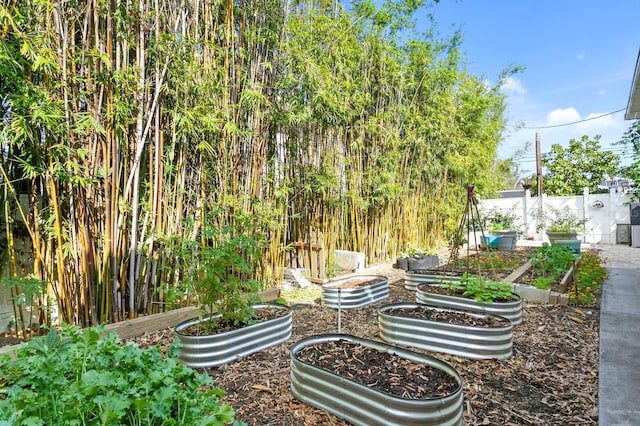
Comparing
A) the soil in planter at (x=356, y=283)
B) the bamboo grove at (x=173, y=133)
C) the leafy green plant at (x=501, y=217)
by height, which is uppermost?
the bamboo grove at (x=173, y=133)

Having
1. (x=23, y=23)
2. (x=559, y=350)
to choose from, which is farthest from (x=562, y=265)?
(x=23, y=23)

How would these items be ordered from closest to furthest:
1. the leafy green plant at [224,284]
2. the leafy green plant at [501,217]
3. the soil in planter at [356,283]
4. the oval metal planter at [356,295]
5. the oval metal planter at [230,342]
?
the oval metal planter at [230,342], the leafy green plant at [224,284], the oval metal planter at [356,295], the soil in planter at [356,283], the leafy green plant at [501,217]

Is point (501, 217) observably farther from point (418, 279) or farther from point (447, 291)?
point (447, 291)

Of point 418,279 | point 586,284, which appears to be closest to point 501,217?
point 586,284

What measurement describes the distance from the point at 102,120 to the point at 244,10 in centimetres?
156

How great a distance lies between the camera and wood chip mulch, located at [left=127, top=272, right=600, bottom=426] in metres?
1.38

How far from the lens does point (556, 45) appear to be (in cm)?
1066

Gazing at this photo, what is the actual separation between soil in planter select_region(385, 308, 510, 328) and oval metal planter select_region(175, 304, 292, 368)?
0.73 m

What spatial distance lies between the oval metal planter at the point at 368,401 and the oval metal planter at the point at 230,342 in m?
0.45

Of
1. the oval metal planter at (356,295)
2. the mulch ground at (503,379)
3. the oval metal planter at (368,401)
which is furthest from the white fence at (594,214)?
the oval metal planter at (368,401)

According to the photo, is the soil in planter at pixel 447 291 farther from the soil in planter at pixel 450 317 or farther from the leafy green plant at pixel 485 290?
the soil in planter at pixel 450 317

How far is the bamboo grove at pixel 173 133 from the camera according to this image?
1.83 meters

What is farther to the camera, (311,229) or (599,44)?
(599,44)

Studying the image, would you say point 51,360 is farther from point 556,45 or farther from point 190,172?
point 556,45
